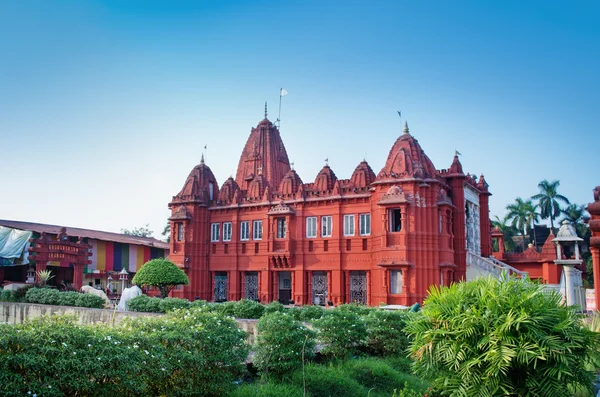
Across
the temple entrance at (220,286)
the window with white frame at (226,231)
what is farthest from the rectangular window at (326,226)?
the temple entrance at (220,286)

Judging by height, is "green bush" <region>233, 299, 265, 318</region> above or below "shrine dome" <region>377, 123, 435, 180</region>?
below

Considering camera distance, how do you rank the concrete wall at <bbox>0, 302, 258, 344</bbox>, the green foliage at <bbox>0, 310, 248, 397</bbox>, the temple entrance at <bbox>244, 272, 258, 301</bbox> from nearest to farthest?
1. the green foliage at <bbox>0, 310, 248, 397</bbox>
2. the concrete wall at <bbox>0, 302, 258, 344</bbox>
3. the temple entrance at <bbox>244, 272, 258, 301</bbox>

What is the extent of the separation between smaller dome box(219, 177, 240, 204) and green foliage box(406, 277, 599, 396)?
98.1ft

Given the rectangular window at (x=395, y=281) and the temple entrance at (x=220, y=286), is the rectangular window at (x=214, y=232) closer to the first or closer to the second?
the temple entrance at (x=220, y=286)

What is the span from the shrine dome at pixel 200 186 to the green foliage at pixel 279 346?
27.4m

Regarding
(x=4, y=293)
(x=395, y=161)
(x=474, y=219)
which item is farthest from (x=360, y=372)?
(x=474, y=219)

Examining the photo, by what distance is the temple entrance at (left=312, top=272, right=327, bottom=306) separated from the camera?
32.7 m

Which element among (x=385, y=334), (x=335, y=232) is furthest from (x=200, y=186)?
(x=385, y=334)

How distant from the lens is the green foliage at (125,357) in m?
5.91

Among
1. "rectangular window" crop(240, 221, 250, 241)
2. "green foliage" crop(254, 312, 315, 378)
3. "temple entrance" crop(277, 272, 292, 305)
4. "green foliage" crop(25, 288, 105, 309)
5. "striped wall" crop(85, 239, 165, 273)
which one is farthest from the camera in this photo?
"striped wall" crop(85, 239, 165, 273)

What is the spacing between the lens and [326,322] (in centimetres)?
1208

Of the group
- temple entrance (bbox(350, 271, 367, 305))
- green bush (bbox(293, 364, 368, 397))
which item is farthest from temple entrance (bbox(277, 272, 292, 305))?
green bush (bbox(293, 364, 368, 397))

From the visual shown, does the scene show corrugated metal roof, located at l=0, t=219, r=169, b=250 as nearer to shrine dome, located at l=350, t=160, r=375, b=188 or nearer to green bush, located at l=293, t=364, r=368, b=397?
shrine dome, located at l=350, t=160, r=375, b=188

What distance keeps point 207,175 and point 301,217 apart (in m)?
9.48
